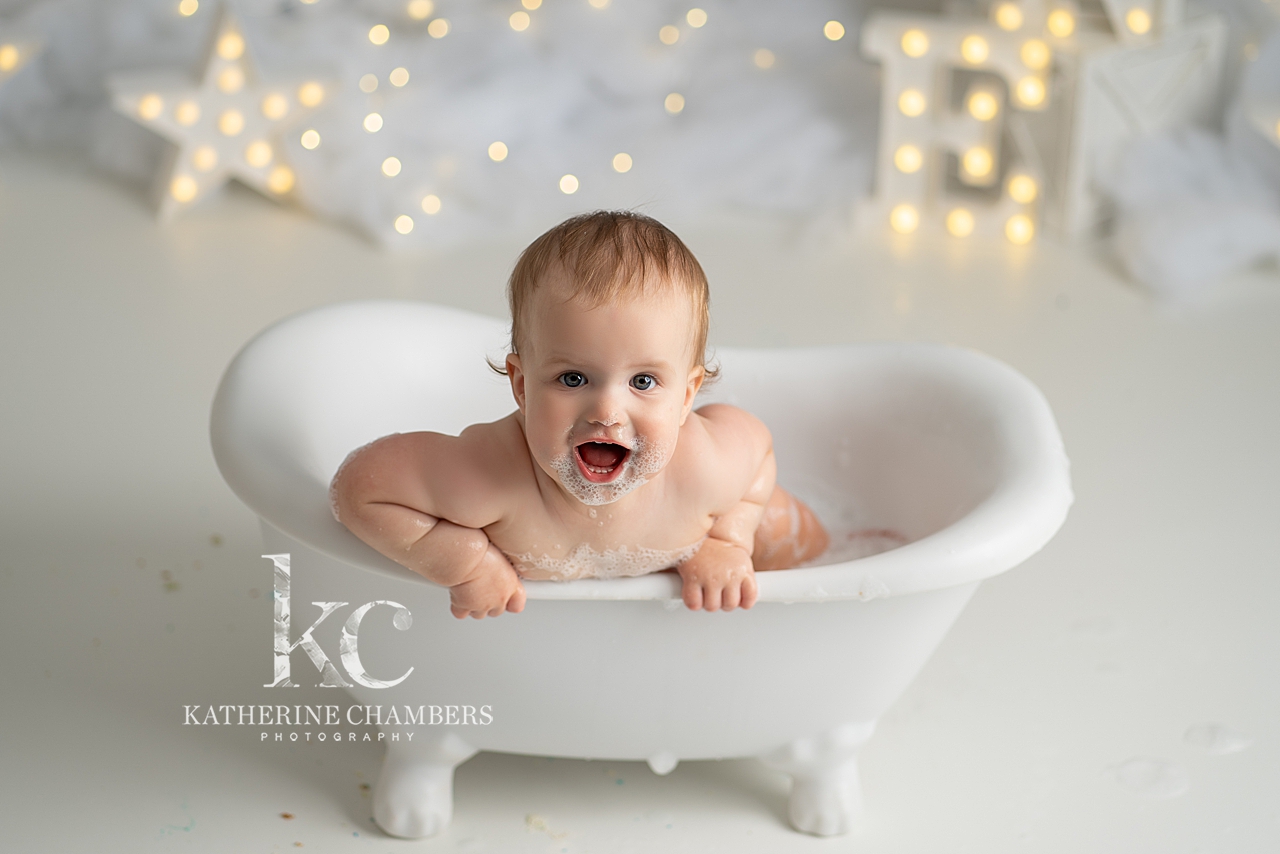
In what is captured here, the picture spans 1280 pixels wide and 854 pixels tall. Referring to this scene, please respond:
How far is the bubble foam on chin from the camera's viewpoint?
1.23 meters

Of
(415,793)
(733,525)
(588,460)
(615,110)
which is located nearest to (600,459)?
(588,460)

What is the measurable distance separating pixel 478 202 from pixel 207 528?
1111mm

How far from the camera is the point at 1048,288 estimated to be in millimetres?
2717

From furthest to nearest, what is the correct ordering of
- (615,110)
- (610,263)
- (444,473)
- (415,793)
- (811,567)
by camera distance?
(615,110) < (415,793) < (811,567) < (444,473) < (610,263)

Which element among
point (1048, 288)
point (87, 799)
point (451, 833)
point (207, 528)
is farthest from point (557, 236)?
point (1048, 288)

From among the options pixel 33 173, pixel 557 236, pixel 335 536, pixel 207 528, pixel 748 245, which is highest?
pixel 33 173

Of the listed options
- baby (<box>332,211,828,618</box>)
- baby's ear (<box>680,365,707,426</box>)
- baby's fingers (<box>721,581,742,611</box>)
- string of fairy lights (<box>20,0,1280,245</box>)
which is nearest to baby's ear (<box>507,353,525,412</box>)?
baby (<box>332,211,828,618</box>)

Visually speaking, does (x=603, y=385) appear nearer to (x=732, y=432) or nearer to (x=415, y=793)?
(x=732, y=432)

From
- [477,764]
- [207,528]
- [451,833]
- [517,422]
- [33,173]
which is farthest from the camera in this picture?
[33,173]

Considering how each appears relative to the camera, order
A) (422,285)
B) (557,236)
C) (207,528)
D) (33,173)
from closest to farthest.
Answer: (557,236)
(207,528)
(422,285)
(33,173)

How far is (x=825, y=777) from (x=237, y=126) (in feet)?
6.45

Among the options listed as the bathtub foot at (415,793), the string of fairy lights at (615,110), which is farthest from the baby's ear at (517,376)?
the string of fairy lights at (615,110)

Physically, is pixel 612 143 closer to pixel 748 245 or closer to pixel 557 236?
pixel 748 245

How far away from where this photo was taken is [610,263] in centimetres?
121
